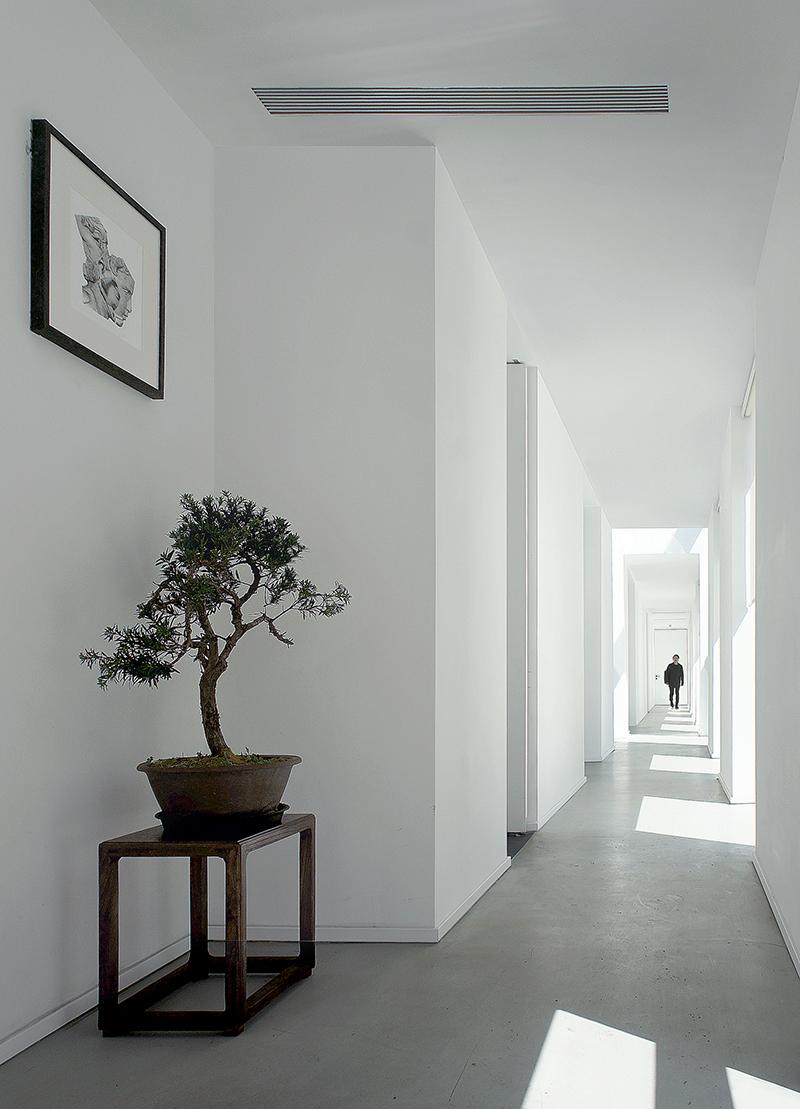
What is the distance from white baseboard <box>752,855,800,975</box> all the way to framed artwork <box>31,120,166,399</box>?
2804 mm

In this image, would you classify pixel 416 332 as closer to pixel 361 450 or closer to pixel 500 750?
pixel 361 450

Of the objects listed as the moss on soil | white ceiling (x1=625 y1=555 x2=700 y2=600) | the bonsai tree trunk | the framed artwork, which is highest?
the framed artwork

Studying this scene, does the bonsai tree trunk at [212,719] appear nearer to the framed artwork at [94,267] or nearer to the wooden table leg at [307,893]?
the wooden table leg at [307,893]

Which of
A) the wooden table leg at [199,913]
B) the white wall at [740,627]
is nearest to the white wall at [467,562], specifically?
the wooden table leg at [199,913]

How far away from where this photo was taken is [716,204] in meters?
4.90

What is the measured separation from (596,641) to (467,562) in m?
8.18

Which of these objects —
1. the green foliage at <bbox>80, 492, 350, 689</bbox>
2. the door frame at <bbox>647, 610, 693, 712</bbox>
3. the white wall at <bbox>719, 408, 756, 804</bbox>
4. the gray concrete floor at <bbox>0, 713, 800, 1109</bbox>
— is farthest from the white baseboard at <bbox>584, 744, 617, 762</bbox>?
the door frame at <bbox>647, 610, 693, 712</bbox>

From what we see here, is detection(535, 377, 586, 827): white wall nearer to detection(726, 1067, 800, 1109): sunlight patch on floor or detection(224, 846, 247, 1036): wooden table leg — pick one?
detection(224, 846, 247, 1036): wooden table leg

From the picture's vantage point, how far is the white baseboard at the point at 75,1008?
113 inches

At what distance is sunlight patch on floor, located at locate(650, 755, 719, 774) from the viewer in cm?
1105

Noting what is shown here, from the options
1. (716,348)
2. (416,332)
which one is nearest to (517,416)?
(716,348)

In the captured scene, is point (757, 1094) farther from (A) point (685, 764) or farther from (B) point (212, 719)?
(A) point (685, 764)

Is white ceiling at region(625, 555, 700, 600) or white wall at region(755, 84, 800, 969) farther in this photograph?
white ceiling at region(625, 555, 700, 600)

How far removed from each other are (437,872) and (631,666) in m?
16.2
